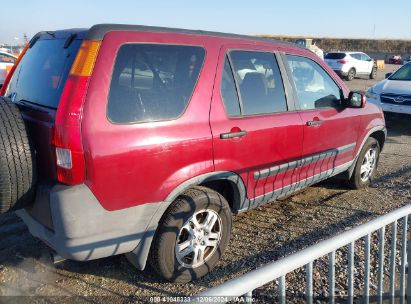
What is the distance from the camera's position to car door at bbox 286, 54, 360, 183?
3902 mm

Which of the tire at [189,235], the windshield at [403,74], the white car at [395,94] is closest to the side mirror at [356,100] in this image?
the tire at [189,235]

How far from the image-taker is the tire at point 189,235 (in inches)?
111

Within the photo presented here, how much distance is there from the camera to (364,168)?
5223 millimetres

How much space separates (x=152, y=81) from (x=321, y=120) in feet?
6.62

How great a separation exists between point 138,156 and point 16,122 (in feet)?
2.67

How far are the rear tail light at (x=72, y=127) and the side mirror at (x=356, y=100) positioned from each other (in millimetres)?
3015

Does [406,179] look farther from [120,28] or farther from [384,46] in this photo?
[384,46]

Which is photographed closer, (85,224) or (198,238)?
(85,224)

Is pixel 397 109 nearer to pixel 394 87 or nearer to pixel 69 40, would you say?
pixel 394 87

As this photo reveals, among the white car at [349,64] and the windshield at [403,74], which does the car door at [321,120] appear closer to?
the windshield at [403,74]

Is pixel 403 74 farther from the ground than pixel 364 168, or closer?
farther from the ground

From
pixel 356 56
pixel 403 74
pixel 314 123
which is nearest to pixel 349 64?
pixel 356 56

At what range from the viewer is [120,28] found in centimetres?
260

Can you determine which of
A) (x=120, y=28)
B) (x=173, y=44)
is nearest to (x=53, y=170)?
(x=120, y=28)
